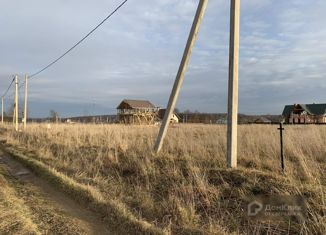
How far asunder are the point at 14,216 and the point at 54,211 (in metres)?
0.85

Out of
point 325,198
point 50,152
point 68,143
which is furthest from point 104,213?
point 68,143

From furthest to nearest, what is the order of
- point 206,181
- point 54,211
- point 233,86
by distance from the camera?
point 233,86 → point 206,181 → point 54,211

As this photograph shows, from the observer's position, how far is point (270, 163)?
1024 cm

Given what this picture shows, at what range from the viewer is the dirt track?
720cm

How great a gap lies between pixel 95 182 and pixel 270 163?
4316 mm

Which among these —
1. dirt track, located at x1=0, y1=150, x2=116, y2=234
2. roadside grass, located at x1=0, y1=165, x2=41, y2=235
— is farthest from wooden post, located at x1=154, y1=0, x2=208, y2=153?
roadside grass, located at x1=0, y1=165, x2=41, y2=235

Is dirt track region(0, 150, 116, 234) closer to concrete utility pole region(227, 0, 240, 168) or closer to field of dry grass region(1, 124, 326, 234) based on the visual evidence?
field of dry grass region(1, 124, 326, 234)

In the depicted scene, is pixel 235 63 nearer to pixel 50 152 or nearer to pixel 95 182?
pixel 95 182

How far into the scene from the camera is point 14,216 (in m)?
7.75

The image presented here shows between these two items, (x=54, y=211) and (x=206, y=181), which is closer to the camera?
(x=54, y=211)

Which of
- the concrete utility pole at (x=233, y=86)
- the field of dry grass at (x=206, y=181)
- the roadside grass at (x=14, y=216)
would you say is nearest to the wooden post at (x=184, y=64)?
the field of dry grass at (x=206, y=181)

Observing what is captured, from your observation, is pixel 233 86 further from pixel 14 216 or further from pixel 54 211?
pixel 14 216

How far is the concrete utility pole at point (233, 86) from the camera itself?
1009 cm

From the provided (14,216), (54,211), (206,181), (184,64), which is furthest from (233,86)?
(14,216)
